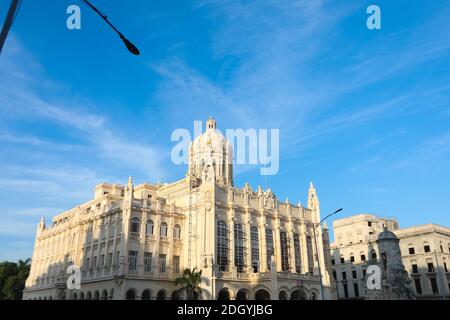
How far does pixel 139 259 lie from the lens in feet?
167

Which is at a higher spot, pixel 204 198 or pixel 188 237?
pixel 204 198

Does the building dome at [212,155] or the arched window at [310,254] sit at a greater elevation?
the building dome at [212,155]

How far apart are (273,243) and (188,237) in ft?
46.9

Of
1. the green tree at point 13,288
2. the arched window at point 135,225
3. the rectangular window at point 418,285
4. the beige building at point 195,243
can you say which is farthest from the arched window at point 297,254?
the green tree at point 13,288

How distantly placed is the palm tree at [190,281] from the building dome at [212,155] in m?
20.7

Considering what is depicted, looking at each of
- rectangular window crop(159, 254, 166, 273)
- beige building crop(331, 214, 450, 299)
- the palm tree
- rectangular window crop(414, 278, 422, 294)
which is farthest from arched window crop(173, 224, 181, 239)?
rectangular window crop(414, 278, 422, 294)

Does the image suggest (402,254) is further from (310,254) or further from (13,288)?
(13,288)

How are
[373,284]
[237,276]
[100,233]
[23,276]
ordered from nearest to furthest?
[373,284]
[237,276]
[100,233]
[23,276]

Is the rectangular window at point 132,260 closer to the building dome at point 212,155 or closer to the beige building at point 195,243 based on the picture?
the beige building at point 195,243

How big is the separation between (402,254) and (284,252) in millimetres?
29136

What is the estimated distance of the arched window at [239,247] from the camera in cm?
5594
